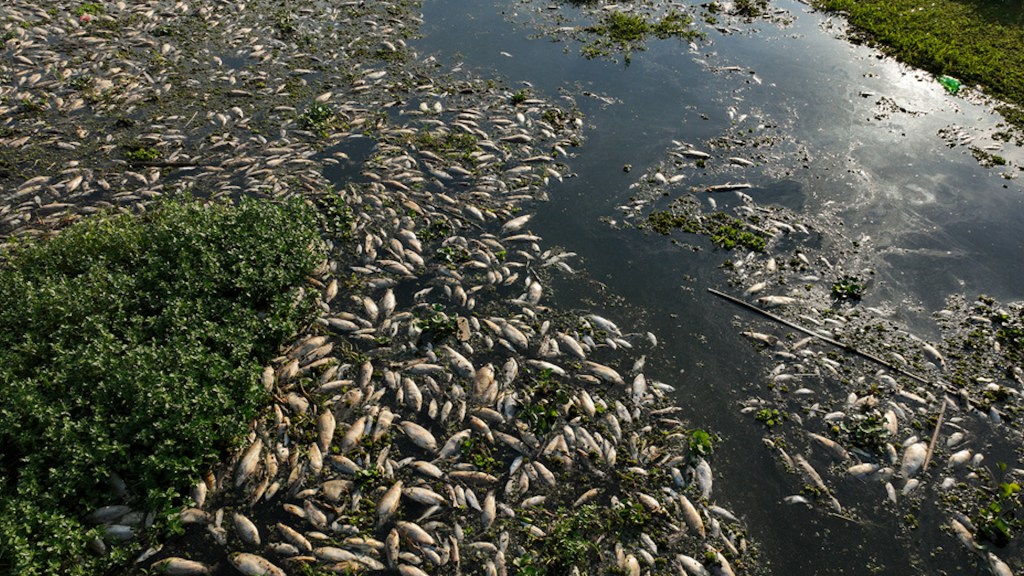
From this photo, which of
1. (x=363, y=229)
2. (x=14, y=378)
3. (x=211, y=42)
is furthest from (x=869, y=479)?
(x=211, y=42)

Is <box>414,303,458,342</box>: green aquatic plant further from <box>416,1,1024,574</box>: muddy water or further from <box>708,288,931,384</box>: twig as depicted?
<box>708,288,931,384</box>: twig

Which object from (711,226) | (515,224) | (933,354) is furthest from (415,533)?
(933,354)

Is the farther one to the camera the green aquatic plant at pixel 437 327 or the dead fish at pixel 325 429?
the green aquatic plant at pixel 437 327

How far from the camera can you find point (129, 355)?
5762mm

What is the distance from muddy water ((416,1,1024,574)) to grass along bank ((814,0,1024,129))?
56cm

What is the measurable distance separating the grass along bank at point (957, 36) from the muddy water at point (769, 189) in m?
0.56

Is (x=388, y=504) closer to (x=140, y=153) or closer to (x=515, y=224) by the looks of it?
(x=515, y=224)

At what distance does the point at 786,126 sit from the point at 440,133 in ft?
21.2

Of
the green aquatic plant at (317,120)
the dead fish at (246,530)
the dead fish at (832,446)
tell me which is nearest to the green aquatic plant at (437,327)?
the dead fish at (246,530)

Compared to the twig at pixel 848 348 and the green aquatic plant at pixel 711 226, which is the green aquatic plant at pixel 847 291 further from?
the green aquatic plant at pixel 711 226

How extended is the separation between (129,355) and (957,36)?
16.8 m

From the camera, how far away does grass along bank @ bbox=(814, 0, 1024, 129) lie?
39.6 ft

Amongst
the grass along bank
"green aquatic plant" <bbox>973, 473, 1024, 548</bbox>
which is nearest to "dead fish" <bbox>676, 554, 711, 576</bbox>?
"green aquatic plant" <bbox>973, 473, 1024, 548</bbox>

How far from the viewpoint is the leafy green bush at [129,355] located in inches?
206
